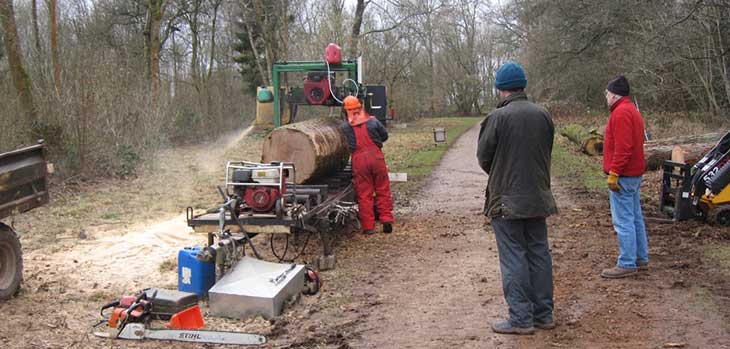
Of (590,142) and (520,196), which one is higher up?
(520,196)

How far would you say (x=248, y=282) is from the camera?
6184 mm

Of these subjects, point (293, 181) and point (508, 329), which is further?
point (293, 181)

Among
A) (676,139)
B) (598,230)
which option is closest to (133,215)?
(598,230)

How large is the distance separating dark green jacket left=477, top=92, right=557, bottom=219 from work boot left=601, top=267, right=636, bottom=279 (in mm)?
1780

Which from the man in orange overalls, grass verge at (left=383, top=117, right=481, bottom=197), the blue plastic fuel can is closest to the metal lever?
the blue plastic fuel can

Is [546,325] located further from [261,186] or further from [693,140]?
[693,140]

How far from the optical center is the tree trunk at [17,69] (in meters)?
13.7

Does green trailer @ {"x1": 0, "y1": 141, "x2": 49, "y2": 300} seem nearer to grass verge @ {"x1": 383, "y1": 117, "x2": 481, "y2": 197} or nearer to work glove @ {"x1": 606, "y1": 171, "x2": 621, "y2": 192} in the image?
work glove @ {"x1": 606, "y1": 171, "x2": 621, "y2": 192}

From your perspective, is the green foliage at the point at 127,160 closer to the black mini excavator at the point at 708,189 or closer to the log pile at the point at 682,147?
the black mini excavator at the point at 708,189

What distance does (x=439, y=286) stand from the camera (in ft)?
22.2

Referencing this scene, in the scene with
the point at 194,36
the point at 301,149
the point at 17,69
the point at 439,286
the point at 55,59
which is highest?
the point at 194,36

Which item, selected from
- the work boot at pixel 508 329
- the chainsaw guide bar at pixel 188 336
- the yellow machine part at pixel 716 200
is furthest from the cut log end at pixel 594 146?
the chainsaw guide bar at pixel 188 336

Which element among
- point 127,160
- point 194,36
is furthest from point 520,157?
point 194,36

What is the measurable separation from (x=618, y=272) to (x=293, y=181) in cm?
347
